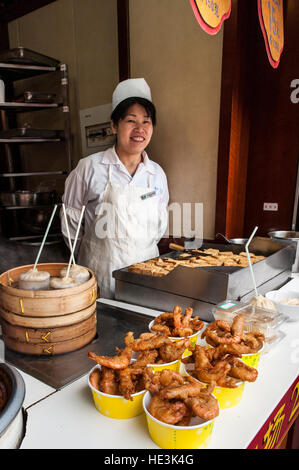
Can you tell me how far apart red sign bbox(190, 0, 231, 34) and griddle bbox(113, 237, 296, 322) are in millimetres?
1164

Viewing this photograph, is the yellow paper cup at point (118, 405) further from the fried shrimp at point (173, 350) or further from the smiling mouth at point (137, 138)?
the smiling mouth at point (137, 138)

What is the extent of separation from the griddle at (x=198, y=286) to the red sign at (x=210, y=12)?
1.16 metres

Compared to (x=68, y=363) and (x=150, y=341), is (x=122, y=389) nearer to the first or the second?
(x=150, y=341)

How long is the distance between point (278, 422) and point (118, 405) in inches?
22.4

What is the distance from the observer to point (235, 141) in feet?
9.77

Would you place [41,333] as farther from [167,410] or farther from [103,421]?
[167,410]

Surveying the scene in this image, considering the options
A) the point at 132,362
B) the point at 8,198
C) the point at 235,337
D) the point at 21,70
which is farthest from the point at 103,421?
the point at 21,70

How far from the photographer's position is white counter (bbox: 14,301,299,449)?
2.87 feet

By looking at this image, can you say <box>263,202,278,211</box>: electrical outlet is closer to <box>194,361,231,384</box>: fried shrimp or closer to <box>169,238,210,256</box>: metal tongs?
<box>169,238,210,256</box>: metal tongs

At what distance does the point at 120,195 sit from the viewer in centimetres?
259

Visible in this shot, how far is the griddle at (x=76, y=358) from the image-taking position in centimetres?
117

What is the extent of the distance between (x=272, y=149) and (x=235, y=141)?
1.50ft

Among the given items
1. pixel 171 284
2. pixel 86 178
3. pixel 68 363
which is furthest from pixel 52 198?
pixel 68 363
